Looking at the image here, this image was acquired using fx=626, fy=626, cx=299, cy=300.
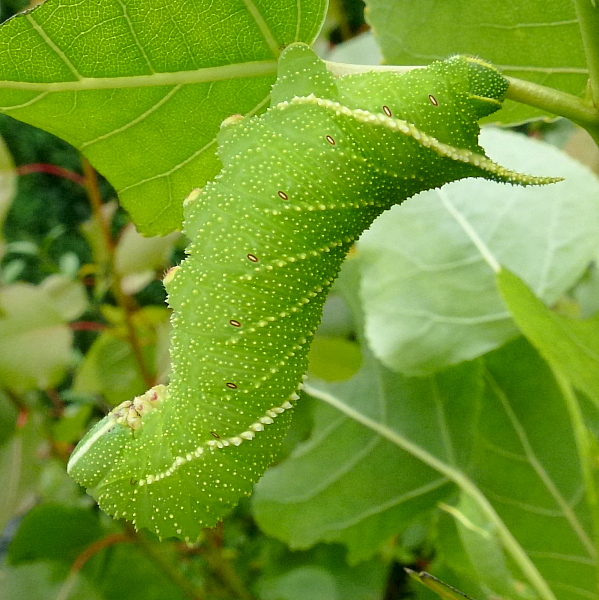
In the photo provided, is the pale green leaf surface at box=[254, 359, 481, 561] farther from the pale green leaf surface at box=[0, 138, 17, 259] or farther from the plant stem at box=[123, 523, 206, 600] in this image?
the pale green leaf surface at box=[0, 138, 17, 259]

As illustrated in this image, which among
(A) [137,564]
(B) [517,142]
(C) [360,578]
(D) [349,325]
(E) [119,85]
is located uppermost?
(E) [119,85]

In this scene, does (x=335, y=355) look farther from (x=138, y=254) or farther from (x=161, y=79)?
(x=161, y=79)

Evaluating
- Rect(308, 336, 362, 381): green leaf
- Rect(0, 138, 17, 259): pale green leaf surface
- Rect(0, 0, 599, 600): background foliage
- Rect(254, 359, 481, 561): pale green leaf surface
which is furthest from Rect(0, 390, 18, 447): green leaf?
Rect(308, 336, 362, 381): green leaf

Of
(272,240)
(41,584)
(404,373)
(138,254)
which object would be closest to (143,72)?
(272,240)

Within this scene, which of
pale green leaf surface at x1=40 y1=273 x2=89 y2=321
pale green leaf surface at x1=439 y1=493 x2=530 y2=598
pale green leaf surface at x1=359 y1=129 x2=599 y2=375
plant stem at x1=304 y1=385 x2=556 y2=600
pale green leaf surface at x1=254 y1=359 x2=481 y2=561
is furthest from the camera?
pale green leaf surface at x1=40 y1=273 x2=89 y2=321

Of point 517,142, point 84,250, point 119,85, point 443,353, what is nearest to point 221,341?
point 119,85

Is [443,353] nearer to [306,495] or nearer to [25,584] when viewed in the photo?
[306,495]
